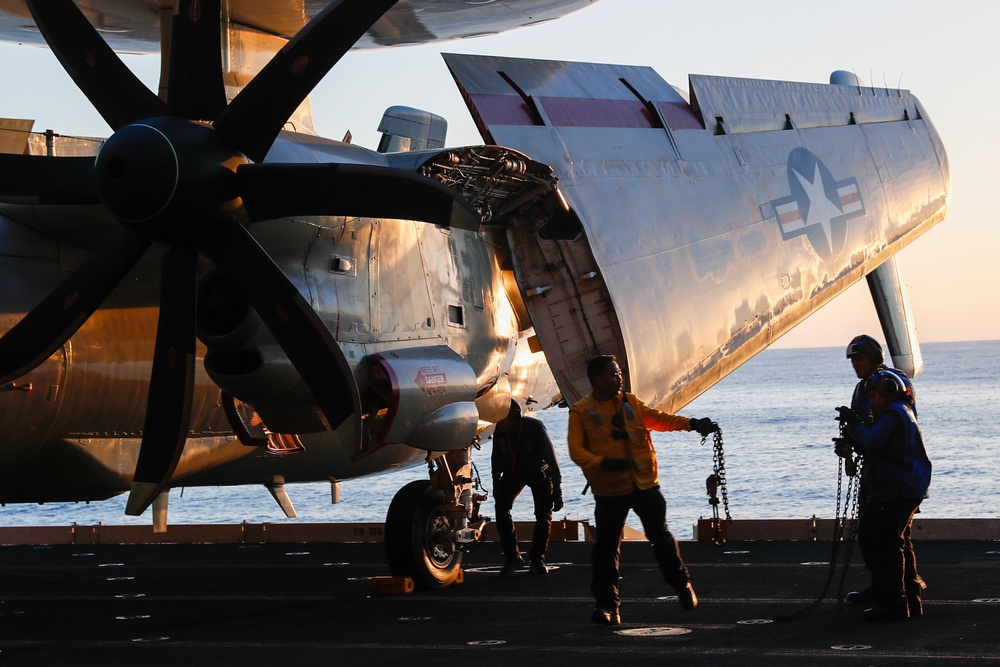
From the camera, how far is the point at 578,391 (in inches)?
518

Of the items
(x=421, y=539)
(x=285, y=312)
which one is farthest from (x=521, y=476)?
(x=285, y=312)

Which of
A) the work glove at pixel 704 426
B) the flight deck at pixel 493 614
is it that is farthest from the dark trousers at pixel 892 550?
the work glove at pixel 704 426

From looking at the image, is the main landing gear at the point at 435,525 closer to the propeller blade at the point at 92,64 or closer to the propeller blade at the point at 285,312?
the propeller blade at the point at 285,312

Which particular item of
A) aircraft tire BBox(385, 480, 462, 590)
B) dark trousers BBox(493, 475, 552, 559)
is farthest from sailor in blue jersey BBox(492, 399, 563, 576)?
aircraft tire BBox(385, 480, 462, 590)

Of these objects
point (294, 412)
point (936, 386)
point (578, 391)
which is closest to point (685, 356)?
point (578, 391)

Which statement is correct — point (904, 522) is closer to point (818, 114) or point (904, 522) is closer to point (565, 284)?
point (565, 284)

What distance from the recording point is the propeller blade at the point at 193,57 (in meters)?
9.41

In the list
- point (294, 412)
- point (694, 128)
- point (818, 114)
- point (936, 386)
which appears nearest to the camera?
point (294, 412)

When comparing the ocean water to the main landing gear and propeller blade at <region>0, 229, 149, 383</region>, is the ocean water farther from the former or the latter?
propeller blade at <region>0, 229, 149, 383</region>

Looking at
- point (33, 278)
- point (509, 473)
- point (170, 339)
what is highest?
point (33, 278)

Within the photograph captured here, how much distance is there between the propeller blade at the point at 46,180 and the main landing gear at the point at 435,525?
407 centimetres

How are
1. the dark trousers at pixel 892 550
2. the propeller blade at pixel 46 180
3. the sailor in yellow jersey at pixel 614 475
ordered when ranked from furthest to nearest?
the propeller blade at pixel 46 180, the sailor in yellow jersey at pixel 614 475, the dark trousers at pixel 892 550

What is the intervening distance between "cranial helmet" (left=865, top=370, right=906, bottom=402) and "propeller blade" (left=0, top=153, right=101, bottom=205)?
5.87 metres

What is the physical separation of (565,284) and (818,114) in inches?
277
